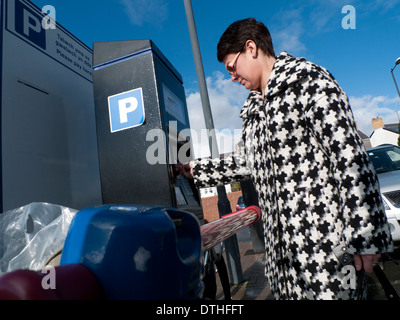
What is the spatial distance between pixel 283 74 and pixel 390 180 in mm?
3953

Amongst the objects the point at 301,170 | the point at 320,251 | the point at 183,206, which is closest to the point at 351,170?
the point at 301,170

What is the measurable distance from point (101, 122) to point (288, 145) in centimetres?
132

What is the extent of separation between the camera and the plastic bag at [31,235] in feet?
4.76

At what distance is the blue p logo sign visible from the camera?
6.35 ft

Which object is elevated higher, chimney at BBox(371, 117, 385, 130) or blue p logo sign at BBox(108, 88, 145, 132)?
chimney at BBox(371, 117, 385, 130)

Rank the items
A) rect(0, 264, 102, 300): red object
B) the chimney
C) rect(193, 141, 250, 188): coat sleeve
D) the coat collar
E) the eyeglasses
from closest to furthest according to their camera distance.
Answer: rect(0, 264, 102, 300): red object
the coat collar
the eyeglasses
rect(193, 141, 250, 188): coat sleeve
the chimney

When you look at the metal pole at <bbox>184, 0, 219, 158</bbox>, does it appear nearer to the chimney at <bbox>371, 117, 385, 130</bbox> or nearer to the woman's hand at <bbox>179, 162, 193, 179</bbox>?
the woman's hand at <bbox>179, 162, 193, 179</bbox>

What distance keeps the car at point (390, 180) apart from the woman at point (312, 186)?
3.11 metres

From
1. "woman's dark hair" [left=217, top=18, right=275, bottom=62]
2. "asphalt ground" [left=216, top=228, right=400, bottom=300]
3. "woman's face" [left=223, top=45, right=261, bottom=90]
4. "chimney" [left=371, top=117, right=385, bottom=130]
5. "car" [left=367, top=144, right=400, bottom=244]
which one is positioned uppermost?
"chimney" [left=371, top=117, right=385, bottom=130]

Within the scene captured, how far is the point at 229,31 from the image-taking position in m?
1.58

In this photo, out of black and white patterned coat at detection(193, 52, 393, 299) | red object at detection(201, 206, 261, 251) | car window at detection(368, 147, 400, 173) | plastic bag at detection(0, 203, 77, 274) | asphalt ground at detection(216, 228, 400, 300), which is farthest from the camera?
car window at detection(368, 147, 400, 173)

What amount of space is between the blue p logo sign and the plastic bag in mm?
655

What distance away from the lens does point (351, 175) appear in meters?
1.10

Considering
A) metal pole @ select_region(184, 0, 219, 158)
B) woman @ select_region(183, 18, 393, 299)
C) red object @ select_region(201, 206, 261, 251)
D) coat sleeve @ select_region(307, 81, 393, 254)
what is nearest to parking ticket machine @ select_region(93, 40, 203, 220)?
red object @ select_region(201, 206, 261, 251)
